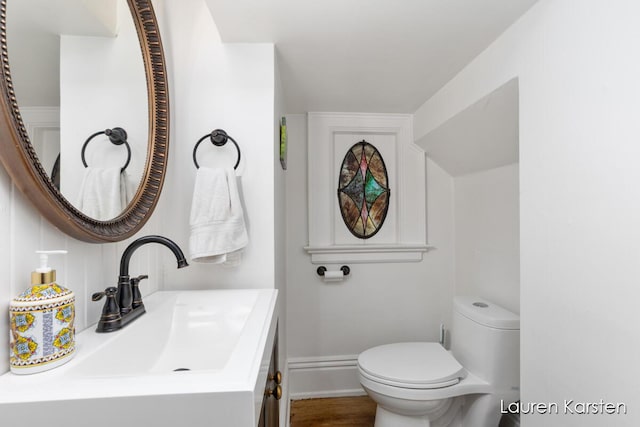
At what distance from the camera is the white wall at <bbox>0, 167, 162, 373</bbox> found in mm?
561

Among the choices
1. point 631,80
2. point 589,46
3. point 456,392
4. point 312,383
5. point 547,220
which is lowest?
point 312,383

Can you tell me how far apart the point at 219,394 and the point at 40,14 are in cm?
80

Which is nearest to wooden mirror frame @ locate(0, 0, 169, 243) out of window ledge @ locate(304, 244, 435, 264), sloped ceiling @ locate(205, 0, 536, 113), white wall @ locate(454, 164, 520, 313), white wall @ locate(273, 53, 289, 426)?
sloped ceiling @ locate(205, 0, 536, 113)

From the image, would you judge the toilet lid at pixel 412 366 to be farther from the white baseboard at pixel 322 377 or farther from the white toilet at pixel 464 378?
the white baseboard at pixel 322 377

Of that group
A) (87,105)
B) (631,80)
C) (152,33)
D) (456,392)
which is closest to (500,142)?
Result: (631,80)

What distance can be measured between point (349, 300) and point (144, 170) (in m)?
1.61

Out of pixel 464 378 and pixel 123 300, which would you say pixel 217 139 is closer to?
pixel 123 300

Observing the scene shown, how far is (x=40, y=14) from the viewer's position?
63 centimetres

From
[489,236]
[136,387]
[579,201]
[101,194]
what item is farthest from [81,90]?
[489,236]

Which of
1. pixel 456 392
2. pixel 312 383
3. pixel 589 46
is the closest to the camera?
pixel 589 46

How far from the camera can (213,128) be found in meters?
1.28

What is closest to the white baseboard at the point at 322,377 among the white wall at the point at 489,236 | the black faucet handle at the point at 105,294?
the white wall at the point at 489,236

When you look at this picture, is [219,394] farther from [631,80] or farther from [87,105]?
[631,80]

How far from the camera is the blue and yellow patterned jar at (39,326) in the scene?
54cm
